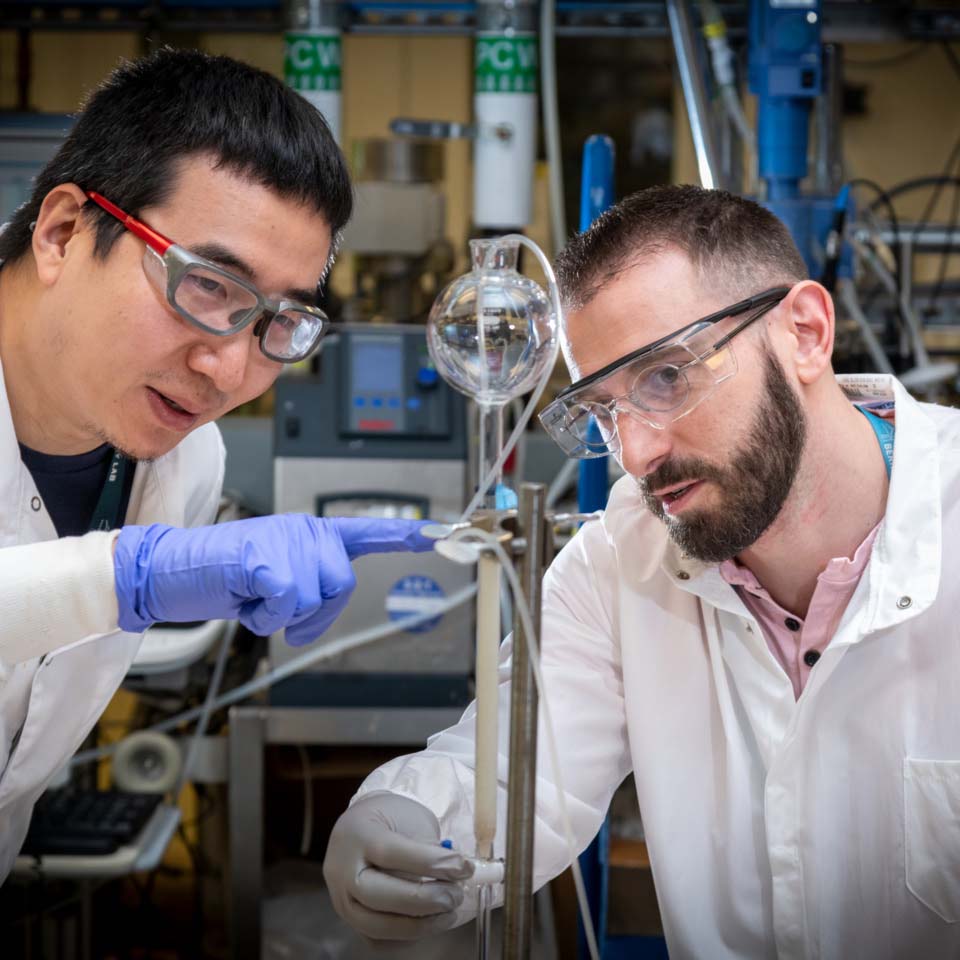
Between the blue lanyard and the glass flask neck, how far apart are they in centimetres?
60

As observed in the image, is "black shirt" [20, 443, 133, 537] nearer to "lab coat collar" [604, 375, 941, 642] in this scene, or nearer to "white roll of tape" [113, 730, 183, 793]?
"lab coat collar" [604, 375, 941, 642]

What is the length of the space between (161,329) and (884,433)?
0.91 metres

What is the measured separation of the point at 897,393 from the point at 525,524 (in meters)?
0.72

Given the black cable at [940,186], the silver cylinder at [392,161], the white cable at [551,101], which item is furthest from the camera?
the black cable at [940,186]

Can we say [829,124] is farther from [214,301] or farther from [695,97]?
[214,301]

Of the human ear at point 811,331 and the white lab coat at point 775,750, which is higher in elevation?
the human ear at point 811,331

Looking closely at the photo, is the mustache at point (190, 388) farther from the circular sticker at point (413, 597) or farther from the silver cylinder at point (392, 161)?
the silver cylinder at point (392, 161)

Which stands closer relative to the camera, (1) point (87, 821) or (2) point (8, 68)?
(1) point (87, 821)

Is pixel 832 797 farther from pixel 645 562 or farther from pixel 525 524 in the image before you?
pixel 525 524

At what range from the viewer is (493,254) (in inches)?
42.2

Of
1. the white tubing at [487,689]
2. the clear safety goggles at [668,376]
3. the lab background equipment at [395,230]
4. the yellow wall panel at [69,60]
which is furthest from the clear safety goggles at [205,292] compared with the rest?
Result: the yellow wall panel at [69,60]

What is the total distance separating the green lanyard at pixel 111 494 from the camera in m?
1.53

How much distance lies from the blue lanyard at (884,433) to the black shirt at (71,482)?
3.30 feet

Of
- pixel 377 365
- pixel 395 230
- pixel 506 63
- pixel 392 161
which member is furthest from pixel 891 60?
pixel 377 365
